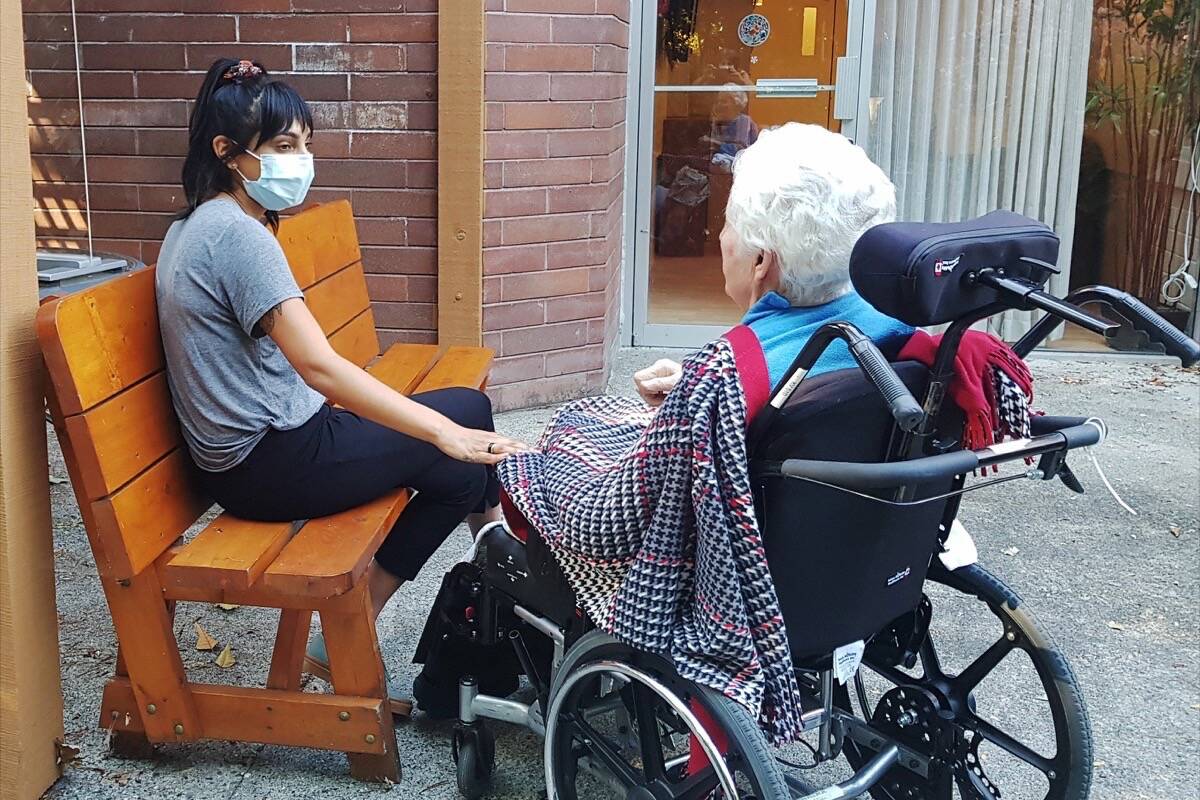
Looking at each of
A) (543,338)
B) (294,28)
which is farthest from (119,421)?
(543,338)

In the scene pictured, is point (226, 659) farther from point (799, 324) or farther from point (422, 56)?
point (422, 56)

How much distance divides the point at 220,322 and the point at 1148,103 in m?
5.42

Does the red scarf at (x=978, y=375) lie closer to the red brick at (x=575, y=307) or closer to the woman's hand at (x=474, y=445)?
the woman's hand at (x=474, y=445)

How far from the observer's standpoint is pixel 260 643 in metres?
3.60

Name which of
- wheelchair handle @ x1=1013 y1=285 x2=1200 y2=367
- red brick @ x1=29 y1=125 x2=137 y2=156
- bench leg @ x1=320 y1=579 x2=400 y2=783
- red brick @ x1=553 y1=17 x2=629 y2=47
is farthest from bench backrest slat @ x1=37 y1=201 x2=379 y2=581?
red brick @ x1=553 y1=17 x2=629 y2=47

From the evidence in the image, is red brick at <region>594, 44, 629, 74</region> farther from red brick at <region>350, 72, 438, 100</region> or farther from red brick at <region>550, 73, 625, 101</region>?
red brick at <region>350, 72, 438, 100</region>

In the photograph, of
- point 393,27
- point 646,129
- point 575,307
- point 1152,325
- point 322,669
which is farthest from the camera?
point 646,129

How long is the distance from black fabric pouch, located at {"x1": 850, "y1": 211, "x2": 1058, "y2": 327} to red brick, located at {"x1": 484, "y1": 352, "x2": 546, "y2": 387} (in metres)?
3.46

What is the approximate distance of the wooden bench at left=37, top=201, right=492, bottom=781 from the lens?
2.60 metres

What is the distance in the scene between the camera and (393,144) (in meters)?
5.15

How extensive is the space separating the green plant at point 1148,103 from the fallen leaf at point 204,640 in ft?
16.7

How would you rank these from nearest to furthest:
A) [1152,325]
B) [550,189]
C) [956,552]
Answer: [1152,325]
[956,552]
[550,189]

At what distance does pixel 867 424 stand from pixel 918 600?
520 millimetres

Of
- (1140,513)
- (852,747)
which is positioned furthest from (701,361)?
(1140,513)
